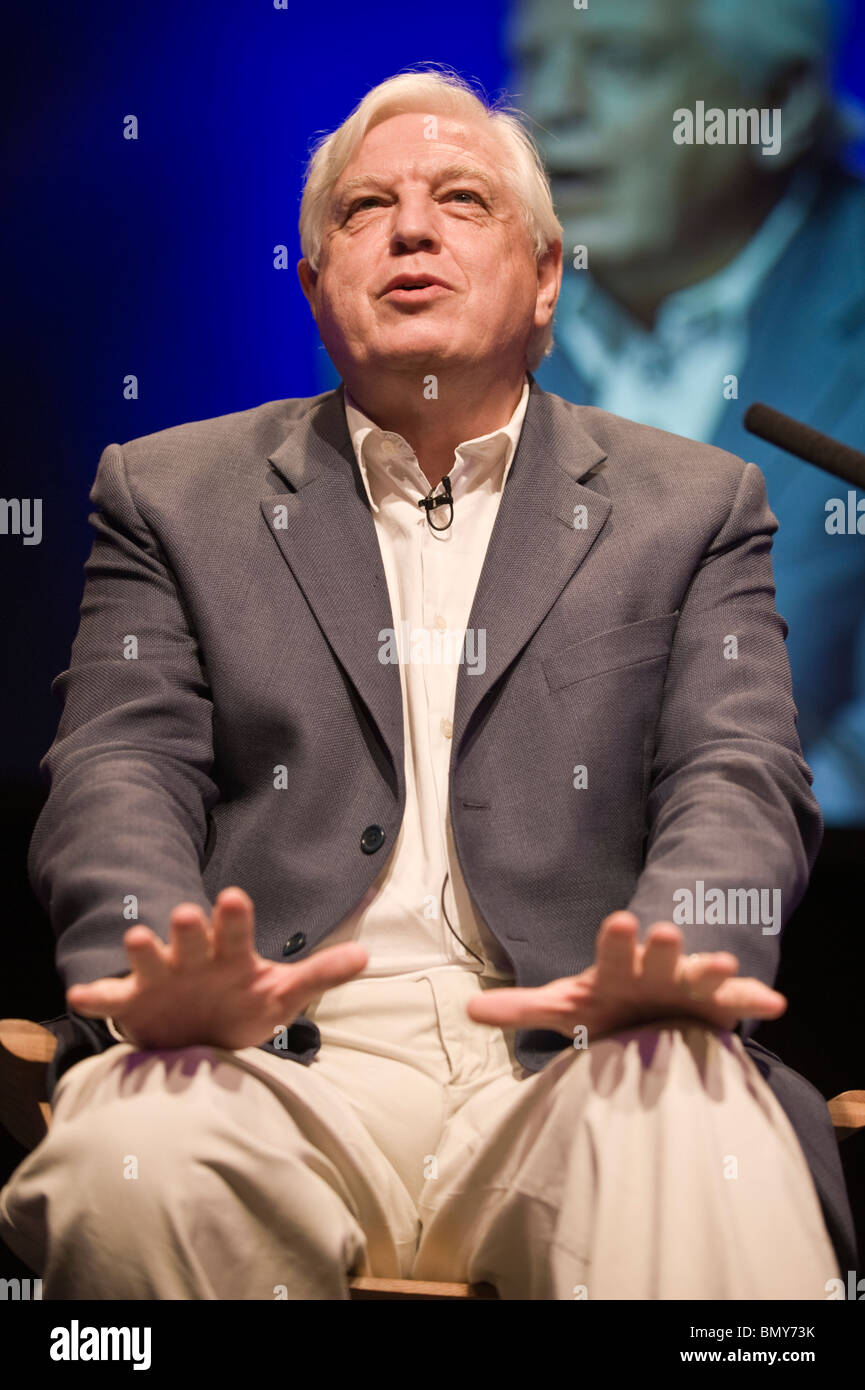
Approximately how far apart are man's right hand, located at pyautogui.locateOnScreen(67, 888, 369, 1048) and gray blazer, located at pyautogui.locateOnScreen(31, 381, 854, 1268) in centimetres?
21

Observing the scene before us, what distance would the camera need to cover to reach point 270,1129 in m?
1.35

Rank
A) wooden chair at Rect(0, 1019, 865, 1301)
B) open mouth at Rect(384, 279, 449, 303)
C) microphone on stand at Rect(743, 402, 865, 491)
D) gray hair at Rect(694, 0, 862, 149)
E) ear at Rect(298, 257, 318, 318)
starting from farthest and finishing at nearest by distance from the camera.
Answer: gray hair at Rect(694, 0, 862, 149)
ear at Rect(298, 257, 318, 318)
open mouth at Rect(384, 279, 449, 303)
wooden chair at Rect(0, 1019, 865, 1301)
microphone on stand at Rect(743, 402, 865, 491)

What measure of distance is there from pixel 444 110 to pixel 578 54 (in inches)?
34.9

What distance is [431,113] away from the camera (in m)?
2.10

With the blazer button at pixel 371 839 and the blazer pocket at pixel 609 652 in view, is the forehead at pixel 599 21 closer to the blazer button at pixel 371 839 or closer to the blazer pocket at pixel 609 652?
the blazer pocket at pixel 609 652

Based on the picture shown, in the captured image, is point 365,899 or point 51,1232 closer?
point 51,1232

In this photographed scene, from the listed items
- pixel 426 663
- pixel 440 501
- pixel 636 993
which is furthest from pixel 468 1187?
pixel 440 501

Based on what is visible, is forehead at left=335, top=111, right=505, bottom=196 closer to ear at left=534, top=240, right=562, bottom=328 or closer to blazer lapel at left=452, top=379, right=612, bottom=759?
ear at left=534, top=240, right=562, bottom=328

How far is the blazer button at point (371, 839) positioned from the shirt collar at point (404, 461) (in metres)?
0.52

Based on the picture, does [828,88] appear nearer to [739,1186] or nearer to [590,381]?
[590,381]

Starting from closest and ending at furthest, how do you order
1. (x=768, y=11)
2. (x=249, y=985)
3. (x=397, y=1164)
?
(x=249, y=985)
(x=397, y=1164)
(x=768, y=11)

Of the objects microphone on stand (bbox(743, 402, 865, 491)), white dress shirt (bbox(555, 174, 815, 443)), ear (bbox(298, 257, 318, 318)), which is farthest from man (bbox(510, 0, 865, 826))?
microphone on stand (bbox(743, 402, 865, 491))

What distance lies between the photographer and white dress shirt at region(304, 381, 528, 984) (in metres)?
1.74
